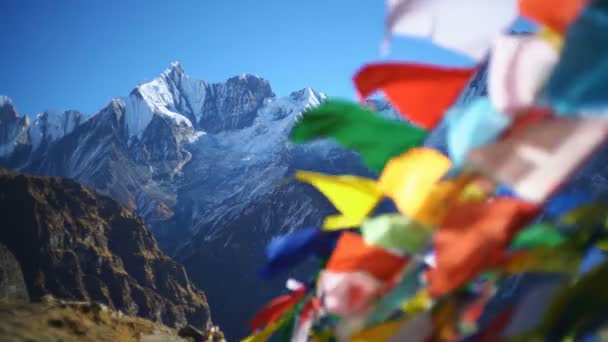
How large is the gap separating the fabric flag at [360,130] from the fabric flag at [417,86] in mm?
99

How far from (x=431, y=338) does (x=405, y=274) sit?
189mm


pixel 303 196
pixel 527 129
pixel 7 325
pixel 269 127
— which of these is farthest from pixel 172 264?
pixel 269 127

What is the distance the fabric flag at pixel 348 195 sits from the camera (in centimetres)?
162

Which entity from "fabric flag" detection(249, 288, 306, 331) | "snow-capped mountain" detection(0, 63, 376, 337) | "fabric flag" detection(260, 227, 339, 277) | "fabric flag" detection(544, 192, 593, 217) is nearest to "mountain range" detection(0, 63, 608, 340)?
"snow-capped mountain" detection(0, 63, 376, 337)

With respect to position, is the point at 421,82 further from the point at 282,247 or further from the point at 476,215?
the point at 282,247

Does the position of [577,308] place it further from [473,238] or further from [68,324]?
[68,324]

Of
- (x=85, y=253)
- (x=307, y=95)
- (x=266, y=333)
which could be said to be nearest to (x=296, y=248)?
(x=266, y=333)

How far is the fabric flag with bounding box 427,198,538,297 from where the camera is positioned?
1.15 m

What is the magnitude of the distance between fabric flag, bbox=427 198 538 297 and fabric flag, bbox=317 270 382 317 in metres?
0.26

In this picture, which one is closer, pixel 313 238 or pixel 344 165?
pixel 313 238

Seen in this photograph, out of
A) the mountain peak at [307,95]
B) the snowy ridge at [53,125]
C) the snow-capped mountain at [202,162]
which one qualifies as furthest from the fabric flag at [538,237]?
the mountain peak at [307,95]

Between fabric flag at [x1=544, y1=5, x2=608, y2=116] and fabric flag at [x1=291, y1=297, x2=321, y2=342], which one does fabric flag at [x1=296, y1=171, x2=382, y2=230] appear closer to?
fabric flag at [x1=291, y1=297, x2=321, y2=342]

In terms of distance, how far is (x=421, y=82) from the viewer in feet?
4.46

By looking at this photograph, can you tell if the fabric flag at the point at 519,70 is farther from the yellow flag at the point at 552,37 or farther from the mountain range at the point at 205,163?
Result: the mountain range at the point at 205,163
